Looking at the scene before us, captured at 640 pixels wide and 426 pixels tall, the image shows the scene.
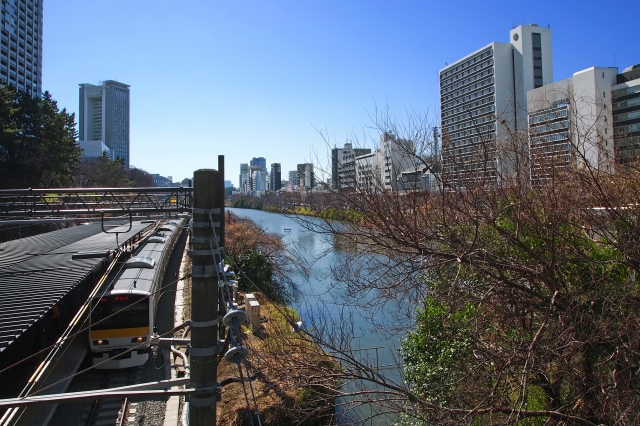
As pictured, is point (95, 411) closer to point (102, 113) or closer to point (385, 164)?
point (385, 164)

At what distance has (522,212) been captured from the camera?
17.9 feet

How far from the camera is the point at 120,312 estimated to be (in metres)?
10.0

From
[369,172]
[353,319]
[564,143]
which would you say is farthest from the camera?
[353,319]

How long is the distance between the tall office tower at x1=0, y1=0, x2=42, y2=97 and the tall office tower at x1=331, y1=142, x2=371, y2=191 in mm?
61927

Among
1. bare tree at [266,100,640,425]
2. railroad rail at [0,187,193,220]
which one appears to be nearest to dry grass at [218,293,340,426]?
bare tree at [266,100,640,425]

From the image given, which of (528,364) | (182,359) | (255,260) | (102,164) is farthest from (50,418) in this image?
(102,164)

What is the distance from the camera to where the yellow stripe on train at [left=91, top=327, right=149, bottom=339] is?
9992 mm

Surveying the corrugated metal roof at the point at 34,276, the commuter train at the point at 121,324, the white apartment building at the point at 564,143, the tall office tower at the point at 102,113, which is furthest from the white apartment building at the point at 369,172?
the tall office tower at the point at 102,113

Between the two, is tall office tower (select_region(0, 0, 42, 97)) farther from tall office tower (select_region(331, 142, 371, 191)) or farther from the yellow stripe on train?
tall office tower (select_region(331, 142, 371, 191))

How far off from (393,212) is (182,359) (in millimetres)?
7509

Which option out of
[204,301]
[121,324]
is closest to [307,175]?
[204,301]

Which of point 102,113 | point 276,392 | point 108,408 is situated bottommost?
point 108,408

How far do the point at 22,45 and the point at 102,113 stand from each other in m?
101

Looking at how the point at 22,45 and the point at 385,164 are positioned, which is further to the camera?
the point at 22,45
